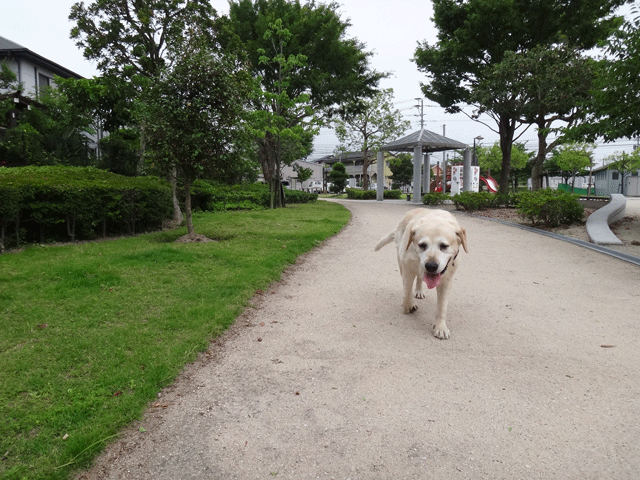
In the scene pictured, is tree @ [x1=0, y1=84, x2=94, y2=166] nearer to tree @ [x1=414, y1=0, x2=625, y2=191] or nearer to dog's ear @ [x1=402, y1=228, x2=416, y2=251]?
dog's ear @ [x1=402, y1=228, x2=416, y2=251]

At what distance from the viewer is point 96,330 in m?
3.81

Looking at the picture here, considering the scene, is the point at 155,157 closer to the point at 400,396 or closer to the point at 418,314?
the point at 418,314

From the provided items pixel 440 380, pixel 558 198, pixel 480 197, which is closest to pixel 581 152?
pixel 480 197

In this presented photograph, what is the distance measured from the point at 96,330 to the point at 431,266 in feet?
9.94

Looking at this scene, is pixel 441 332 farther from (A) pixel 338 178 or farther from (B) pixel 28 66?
(A) pixel 338 178

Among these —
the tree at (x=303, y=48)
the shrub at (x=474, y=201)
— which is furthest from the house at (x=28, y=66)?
the shrub at (x=474, y=201)

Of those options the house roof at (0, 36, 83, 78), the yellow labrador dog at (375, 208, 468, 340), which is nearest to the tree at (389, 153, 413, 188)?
the house roof at (0, 36, 83, 78)

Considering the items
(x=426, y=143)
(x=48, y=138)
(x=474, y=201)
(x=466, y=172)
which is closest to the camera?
(x=48, y=138)

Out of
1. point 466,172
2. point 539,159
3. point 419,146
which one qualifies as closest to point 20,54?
point 419,146

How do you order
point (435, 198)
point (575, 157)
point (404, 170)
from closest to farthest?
point (435, 198)
point (575, 157)
point (404, 170)

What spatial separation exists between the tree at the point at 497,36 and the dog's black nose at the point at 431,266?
17.2 m

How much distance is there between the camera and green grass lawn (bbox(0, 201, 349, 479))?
2.38m

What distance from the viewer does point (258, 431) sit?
8.12 ft

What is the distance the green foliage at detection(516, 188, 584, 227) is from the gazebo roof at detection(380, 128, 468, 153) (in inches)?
515
